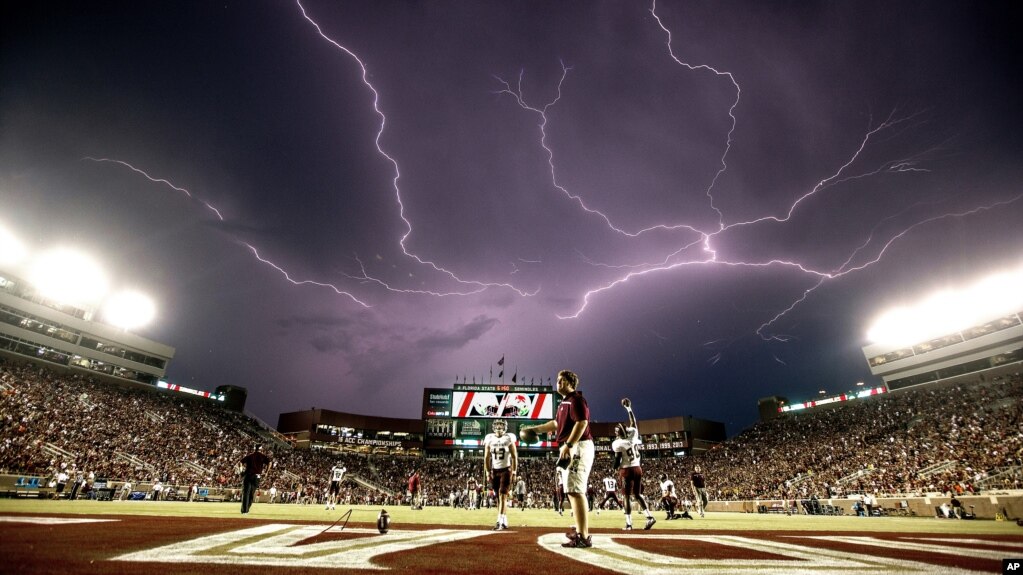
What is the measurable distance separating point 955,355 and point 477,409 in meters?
53.2

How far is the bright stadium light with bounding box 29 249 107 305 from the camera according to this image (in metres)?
45.8

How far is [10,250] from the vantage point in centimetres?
4212

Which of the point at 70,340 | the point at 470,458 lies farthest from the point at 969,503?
the point at 70,340

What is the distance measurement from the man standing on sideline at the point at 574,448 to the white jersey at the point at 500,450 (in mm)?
6104

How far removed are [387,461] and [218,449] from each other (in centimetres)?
2319

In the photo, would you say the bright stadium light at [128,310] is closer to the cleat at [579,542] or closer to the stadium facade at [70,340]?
the stadium facade at [70,340]

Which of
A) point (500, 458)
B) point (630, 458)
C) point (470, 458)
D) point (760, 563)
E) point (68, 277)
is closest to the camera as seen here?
point (760, 563)

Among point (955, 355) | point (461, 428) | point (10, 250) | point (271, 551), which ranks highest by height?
point (10, 250)

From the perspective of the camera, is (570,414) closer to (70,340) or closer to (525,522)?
(525,522)

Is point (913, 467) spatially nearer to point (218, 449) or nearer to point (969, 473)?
point (969, 473)

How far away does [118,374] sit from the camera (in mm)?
52281

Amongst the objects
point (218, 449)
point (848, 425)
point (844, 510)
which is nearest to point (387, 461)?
point (218, 449)

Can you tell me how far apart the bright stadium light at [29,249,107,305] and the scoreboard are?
39.6m

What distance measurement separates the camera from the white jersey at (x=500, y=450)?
38.5 feet
